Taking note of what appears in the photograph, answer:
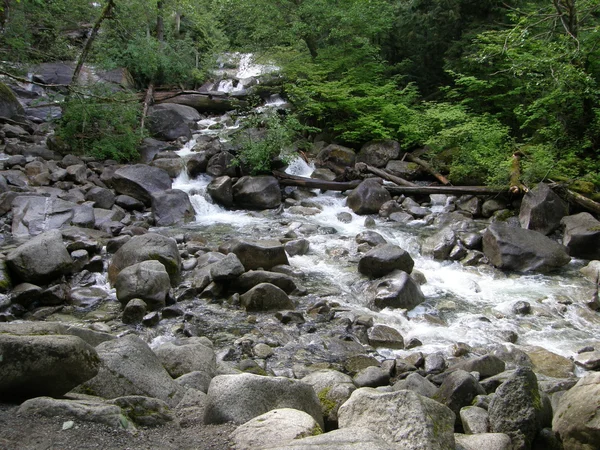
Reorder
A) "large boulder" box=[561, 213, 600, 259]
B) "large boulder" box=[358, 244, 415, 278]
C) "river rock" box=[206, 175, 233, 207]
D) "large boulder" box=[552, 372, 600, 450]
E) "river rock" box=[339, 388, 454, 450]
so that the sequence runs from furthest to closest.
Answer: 1. "river rock" box=[206, 175, 233, 207]
2. "large boulder" box=[561, 213, 600, 259]
3. "large boulder" box=[358, 244, 415, 278]
4. "large boulder" box=[552, 372, 600, 450]
5. "river rock" box=[339, 388, 454, 450]

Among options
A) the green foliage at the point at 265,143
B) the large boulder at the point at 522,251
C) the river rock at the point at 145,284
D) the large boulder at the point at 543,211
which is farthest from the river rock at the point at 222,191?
the large boulder at the point at 543,211

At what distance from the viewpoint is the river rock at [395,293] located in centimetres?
809

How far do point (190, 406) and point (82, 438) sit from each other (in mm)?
1219

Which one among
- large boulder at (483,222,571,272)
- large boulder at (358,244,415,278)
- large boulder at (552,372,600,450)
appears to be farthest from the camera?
large boulder at (483,222,571,272)

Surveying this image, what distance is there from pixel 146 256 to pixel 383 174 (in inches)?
342

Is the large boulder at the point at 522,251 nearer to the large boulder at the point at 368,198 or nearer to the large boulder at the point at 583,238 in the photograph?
the large boulder at the point at 583,238

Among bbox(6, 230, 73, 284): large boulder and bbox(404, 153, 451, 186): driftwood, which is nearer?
bbox(6, 230, 73, 284): large boulder

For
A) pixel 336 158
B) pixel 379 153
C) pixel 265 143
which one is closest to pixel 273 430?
pixel 265 143

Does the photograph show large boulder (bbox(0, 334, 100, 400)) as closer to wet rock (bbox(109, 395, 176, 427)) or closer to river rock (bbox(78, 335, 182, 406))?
wet rock (bbox(109, 395, 176, 427))

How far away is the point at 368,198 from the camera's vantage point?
1334 centimetres

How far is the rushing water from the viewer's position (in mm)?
7379

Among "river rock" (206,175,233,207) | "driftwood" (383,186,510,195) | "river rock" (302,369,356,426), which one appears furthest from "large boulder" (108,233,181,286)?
"driftwood" (383,186,510,195)

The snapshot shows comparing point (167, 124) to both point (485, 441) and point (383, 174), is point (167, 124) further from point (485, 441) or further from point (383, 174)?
point (485, 441)

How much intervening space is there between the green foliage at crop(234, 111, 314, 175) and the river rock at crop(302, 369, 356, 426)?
9379 millimetres
